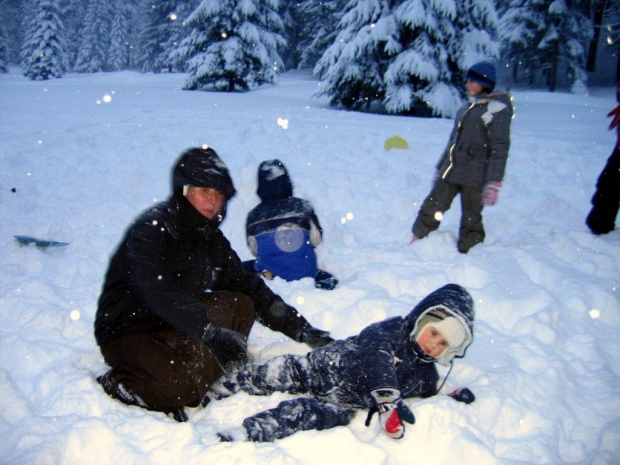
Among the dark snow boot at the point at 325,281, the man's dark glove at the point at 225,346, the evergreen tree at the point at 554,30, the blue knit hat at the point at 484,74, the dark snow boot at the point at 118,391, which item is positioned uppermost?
the evergreen tree at the point at 554,30

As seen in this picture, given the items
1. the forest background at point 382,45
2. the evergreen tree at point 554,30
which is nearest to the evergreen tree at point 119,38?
the forest background at point 382,45

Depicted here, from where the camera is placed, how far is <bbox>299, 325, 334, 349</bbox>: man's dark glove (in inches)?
125

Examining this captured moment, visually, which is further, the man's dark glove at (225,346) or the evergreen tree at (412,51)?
the evergreen tree at (412,51)

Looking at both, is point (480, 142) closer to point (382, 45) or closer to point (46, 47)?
point (382, 45)

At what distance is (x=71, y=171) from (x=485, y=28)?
12.1 m

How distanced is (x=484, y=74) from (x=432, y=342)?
9.94 feet

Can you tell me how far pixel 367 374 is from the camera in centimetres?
274

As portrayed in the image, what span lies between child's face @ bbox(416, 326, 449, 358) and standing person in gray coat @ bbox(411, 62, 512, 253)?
2348 mm

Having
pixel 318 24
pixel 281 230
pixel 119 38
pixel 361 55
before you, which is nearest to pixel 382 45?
pixel 361 55

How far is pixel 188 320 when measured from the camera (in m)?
2.67

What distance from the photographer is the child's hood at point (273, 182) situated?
4.58 metres

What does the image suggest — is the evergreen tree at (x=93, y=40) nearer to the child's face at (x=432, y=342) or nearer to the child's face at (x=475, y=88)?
the child's face at (x=475, y=88)

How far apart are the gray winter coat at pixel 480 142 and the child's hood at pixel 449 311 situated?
2264 mm

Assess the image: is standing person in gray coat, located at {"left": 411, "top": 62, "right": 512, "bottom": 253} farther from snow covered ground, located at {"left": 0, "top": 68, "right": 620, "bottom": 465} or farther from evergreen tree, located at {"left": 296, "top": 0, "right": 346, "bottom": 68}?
evergreen tree, located at {"left": 296, "top": 0, "right": 346, "bottom": 68}
